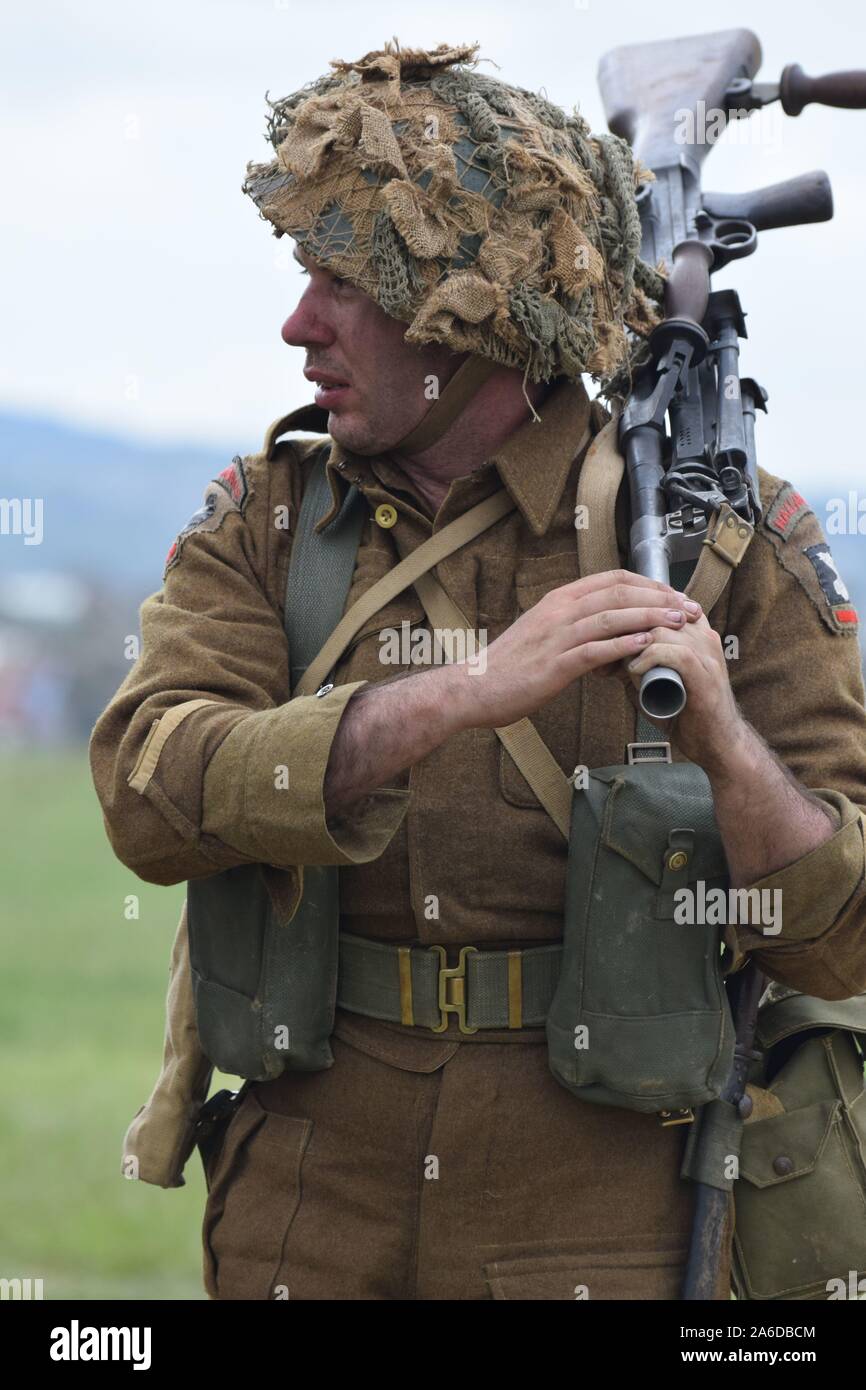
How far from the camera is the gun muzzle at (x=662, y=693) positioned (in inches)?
146

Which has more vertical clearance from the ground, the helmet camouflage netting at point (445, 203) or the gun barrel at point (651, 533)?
the helmet camouflage netting at point (445, 203)

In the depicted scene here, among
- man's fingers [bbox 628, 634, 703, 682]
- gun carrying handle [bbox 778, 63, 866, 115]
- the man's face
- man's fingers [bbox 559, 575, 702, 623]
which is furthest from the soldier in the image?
gun carrying handle [bbox 778, 63, 866, 115]

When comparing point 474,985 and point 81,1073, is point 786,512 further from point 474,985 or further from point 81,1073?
point 81,1073

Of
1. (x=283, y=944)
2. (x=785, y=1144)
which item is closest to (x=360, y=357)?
(x=283, y=944)

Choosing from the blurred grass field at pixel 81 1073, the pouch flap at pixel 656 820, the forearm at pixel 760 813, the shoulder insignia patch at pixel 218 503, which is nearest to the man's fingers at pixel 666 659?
the forearm at pixel 760 813

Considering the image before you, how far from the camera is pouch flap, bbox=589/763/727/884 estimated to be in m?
4.18

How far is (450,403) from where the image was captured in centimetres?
447

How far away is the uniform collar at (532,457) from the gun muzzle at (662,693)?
0.81 metres

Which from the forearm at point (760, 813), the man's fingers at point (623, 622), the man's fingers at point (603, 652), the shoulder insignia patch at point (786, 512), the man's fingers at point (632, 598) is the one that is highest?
the shoulder insignia patch at point (786, 512)

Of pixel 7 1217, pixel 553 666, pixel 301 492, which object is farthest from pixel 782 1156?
pixel 7 1217

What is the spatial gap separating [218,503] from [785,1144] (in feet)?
6.36

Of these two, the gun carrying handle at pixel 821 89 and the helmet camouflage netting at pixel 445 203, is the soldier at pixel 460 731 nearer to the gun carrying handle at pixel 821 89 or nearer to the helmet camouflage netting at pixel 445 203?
the helmet camouflage netting at pixel 445 203

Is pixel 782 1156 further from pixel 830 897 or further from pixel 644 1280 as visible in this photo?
pixel 830 897

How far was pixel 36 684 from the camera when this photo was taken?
55.4 metres
